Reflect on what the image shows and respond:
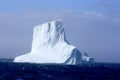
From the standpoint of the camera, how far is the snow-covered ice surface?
75.1 m

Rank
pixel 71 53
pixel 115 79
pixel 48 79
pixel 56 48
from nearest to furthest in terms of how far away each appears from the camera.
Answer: pixel 48 79 → pixel 115 79 → pixel 71 53 → pixel 56 48

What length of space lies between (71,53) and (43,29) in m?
10.9

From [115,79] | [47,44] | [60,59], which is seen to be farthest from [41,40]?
[115,79]

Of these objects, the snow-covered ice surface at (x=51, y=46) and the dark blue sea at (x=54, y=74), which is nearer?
the dark blue sea at (x=54, y=74)

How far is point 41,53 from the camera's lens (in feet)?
258

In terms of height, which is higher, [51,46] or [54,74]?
[51,46]

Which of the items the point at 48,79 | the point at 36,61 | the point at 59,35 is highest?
the point at 59,35

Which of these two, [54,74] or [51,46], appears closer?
[54,74]

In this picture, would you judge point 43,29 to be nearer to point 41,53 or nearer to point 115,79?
point 41,53

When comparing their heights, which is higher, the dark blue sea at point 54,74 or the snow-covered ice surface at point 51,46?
the snow-covered ice surface at point 51,46

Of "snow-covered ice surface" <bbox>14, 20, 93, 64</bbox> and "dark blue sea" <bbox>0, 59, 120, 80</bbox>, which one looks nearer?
"dark blue sea" <bbox>0, 59, 120, 80</bbox>

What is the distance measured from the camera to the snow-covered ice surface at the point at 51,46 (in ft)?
246

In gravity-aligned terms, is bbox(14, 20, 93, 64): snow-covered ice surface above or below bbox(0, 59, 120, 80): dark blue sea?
above

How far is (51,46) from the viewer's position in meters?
77.9
